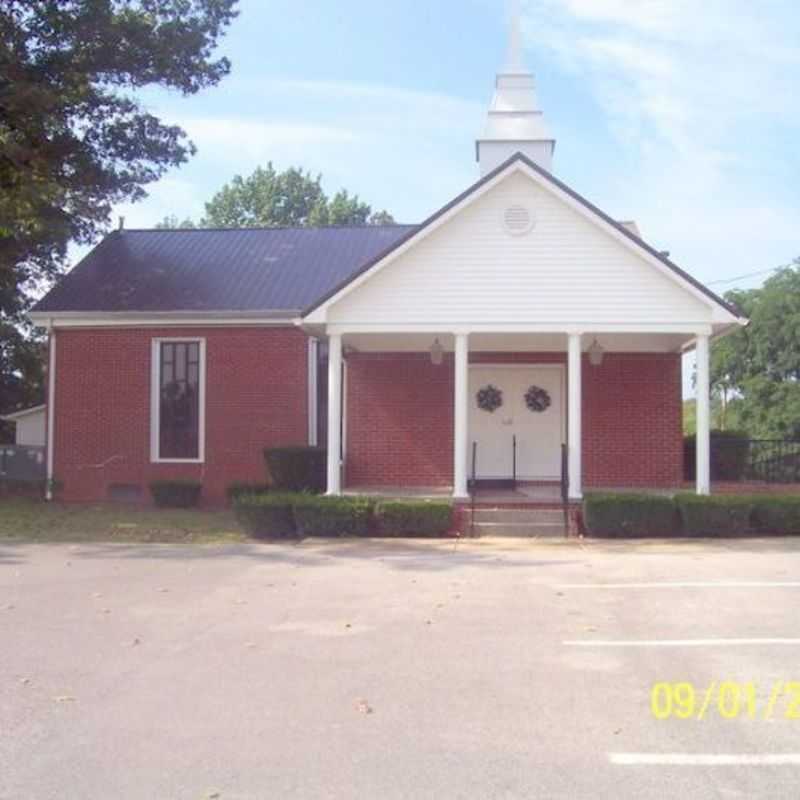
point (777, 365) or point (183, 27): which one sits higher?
point (183, 27)

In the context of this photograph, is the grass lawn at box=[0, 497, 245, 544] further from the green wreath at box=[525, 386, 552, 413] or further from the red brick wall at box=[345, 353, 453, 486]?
the green wreath at box=[525, 386, 552, 413]

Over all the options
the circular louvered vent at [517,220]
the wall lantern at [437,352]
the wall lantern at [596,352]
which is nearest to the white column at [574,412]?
the circular louvered vent at [517,220]

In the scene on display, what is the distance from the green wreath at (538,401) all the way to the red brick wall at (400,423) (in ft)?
5.05

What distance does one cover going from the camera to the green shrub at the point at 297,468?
20156 mm

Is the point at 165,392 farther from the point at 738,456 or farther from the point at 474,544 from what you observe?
the point at 738,456

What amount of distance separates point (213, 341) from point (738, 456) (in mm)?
11508

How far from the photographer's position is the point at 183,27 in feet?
79.6

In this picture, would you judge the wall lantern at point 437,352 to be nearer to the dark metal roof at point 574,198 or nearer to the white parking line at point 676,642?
the dark metal roof at point 574,198

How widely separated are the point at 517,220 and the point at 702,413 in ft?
14.6

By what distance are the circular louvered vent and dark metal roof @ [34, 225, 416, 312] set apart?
14.9 feet

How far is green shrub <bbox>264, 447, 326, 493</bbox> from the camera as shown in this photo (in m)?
20.2

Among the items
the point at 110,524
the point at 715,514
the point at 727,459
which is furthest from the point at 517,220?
the point at 110,524

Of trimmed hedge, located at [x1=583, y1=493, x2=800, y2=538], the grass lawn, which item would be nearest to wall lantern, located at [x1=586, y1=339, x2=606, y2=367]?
trimmed hedge, located at [x1=583, y1=493, x2=800, y2=538]

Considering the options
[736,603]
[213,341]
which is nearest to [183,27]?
[213,341]
